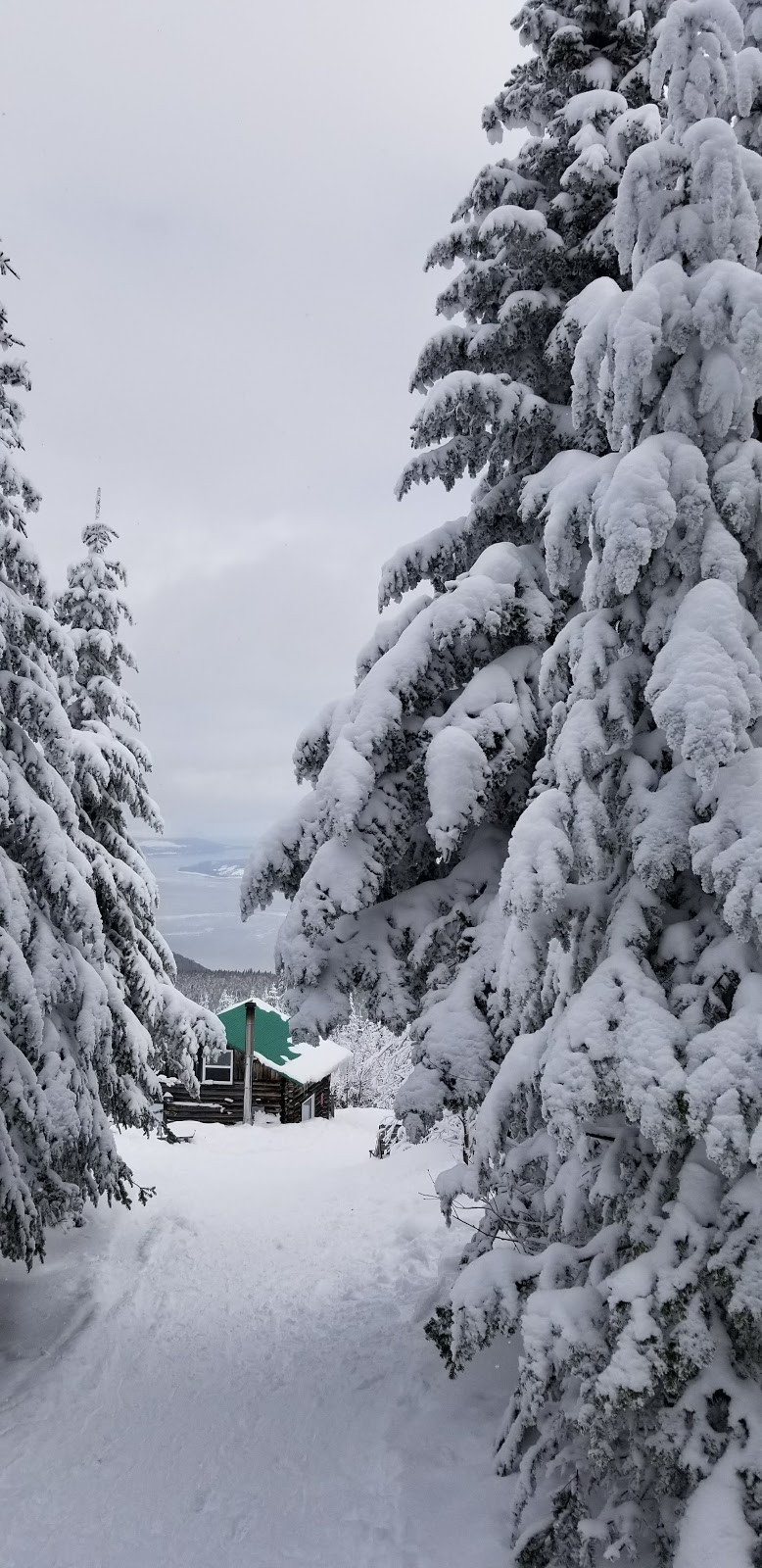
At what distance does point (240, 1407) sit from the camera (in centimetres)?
800

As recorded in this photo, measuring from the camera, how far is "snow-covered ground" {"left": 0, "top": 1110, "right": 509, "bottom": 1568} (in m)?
6.04

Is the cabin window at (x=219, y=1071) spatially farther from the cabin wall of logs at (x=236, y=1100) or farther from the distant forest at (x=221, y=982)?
the distant forest at (x=221, y=982)

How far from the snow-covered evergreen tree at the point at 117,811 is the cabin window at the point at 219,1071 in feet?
52.9

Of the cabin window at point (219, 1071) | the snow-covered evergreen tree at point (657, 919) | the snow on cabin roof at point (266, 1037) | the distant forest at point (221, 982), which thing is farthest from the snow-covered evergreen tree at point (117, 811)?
the distant forest at point (221, 982)

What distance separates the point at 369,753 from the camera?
7.83 m

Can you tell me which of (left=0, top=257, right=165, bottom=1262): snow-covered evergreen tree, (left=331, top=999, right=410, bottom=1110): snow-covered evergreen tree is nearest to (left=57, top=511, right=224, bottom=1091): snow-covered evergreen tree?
(left=0, top=257, right=165, bottom=1262): snow-covered evergreen tree

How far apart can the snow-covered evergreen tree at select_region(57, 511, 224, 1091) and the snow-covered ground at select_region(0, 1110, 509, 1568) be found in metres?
2.38

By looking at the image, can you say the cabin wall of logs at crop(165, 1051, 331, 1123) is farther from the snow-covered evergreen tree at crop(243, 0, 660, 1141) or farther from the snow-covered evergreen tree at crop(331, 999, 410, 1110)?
the snow-covered evergreen tree at crop(243, 0, 660, 1141)

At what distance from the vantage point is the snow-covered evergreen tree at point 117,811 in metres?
13.1

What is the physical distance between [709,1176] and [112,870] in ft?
34.6

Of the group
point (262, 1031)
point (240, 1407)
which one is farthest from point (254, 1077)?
point (240, 1407)

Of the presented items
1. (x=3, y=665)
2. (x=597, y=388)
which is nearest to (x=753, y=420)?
(x=597, y=388)

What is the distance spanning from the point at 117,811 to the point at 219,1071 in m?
20.0

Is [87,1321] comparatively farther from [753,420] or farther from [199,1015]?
[753,420]
